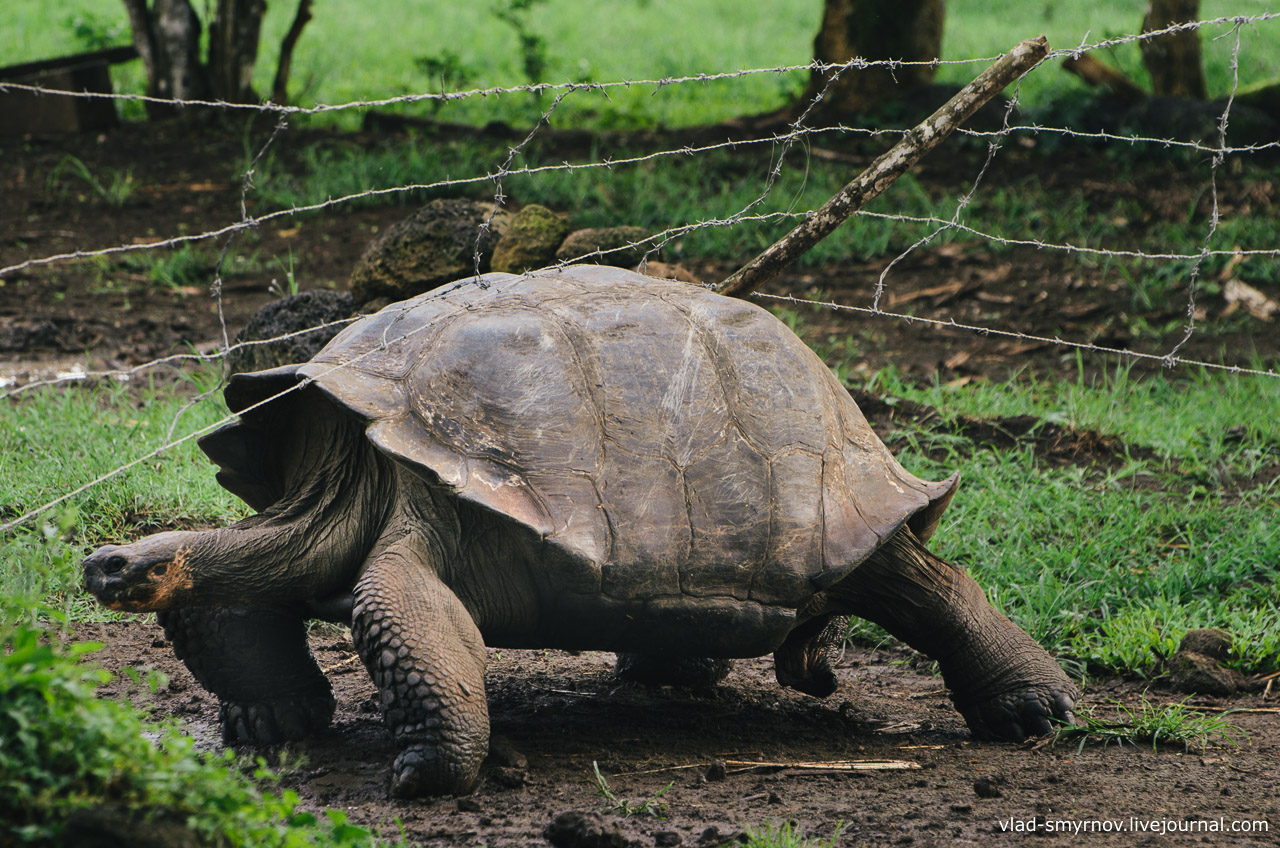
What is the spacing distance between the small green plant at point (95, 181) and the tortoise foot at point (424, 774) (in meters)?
7.64

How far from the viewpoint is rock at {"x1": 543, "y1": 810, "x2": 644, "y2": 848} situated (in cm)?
239

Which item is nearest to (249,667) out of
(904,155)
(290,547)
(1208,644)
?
(290,547)

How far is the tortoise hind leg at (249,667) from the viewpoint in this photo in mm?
3109

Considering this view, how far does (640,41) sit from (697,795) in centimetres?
1490

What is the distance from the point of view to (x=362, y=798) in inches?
108

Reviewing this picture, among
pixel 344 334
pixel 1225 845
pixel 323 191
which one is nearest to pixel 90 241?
pixel 323 191

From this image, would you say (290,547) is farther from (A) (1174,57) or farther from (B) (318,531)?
(A) (1174,57)

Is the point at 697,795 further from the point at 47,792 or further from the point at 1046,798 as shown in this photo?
the point at 47,792

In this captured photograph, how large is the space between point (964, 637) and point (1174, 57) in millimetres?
9849

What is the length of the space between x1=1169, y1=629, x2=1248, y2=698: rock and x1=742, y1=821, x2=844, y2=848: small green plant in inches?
67.6

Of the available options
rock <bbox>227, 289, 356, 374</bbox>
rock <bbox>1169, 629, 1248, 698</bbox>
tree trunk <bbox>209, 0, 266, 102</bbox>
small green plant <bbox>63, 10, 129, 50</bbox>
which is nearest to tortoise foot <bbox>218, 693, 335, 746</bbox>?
rock <bbox>227, 289, 356, 374</bbox>

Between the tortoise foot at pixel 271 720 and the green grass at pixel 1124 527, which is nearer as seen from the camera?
the tortoise foot at pixel 271 720

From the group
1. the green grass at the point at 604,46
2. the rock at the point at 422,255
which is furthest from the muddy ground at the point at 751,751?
the green grass at the point at 604,46

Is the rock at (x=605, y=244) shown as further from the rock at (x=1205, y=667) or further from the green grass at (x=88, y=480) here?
the rock at (x=1205, y=667)
